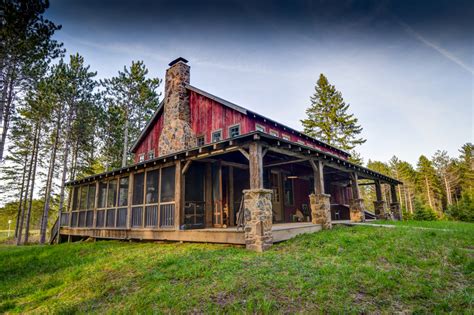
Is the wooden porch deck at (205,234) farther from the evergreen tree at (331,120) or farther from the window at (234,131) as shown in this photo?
the evergreen tree at (331,120)

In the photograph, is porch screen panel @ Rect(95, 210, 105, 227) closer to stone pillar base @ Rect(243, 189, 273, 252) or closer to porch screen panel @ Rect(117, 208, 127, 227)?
porch screen panel @ Rect(117, 208, 127, 227)

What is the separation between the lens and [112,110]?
22.6 metres

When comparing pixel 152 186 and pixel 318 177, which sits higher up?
pixel 318 177

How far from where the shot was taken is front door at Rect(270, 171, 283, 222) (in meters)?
12.8

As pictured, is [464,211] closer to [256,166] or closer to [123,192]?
[256,166]

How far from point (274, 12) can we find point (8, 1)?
1056 cm

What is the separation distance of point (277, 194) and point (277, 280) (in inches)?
353

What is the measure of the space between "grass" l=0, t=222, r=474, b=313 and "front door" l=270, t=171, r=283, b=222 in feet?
16.9

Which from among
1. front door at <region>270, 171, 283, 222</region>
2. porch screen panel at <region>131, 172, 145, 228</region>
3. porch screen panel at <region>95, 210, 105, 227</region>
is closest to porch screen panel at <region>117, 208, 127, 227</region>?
porch screen panel at <region>131, 172, 145, 228</region>

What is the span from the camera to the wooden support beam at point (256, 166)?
6.95 metres

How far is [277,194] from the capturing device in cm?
1312

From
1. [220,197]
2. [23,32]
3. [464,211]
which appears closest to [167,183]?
[220,197]

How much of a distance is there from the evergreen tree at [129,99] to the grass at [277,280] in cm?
1750

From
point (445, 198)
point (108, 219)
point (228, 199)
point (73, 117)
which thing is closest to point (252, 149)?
point (228, 199)
